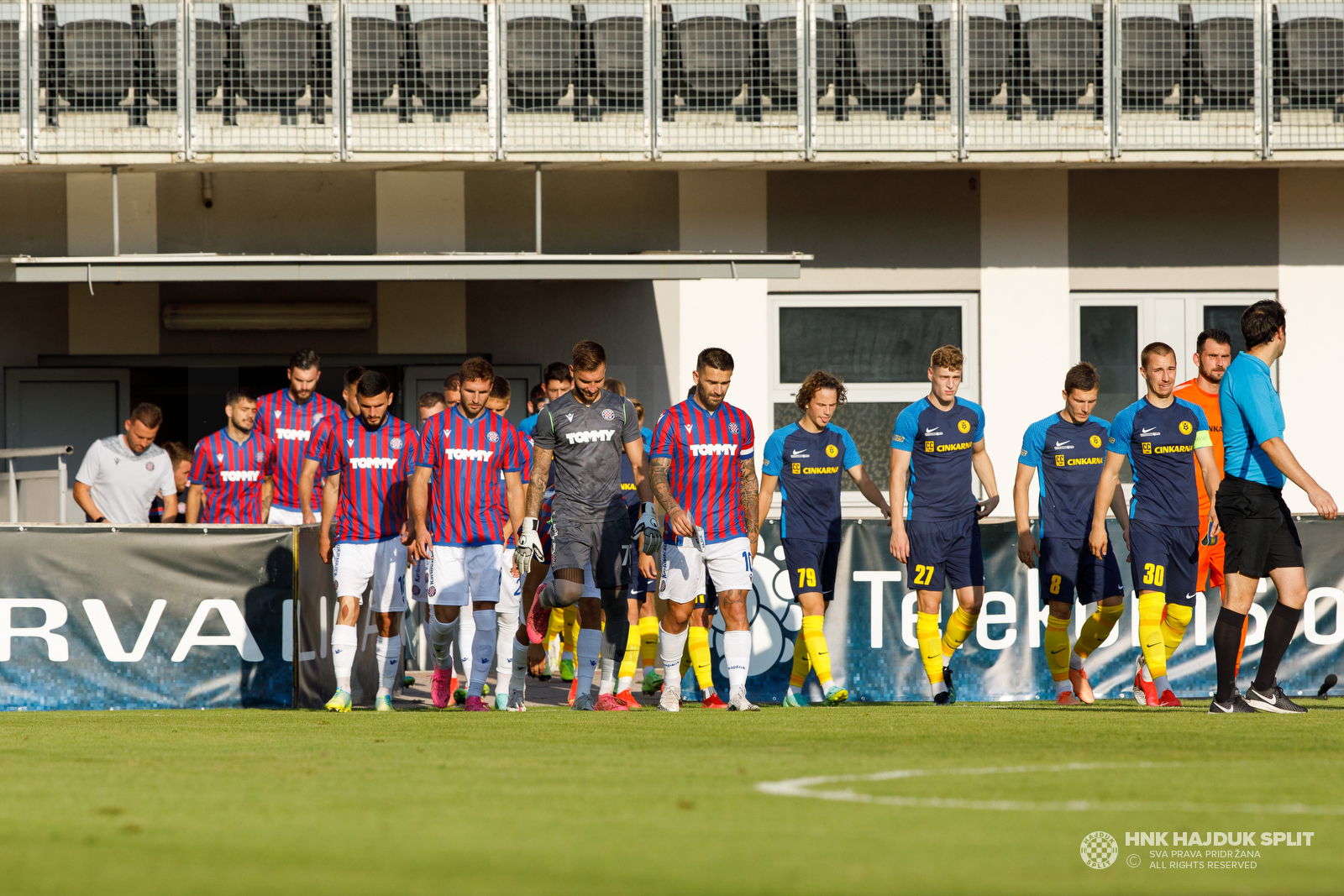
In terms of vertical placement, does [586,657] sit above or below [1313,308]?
below

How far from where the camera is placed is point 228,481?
12375 millimetres

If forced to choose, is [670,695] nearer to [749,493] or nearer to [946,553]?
[749,493]

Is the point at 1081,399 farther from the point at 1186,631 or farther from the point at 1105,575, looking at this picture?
the point at 1186,631

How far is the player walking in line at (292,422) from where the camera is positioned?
11.1m

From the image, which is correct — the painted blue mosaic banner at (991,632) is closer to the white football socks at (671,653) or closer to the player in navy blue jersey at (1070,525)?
the player in navy blue jersey at (1070,525)

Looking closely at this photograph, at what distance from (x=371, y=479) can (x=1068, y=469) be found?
4350 mm

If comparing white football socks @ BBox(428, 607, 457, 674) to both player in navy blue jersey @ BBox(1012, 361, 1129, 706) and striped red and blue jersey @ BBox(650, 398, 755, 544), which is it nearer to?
striped red and blue jersey @ BBox(650, 398, 755, 544)

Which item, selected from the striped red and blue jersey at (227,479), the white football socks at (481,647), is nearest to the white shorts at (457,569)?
the white football socks at (481,647)

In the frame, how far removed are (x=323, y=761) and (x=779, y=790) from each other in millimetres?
2148

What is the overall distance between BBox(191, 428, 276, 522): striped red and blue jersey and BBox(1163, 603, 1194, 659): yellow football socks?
21.3 ft

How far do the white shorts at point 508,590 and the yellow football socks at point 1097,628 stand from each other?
3.52 m

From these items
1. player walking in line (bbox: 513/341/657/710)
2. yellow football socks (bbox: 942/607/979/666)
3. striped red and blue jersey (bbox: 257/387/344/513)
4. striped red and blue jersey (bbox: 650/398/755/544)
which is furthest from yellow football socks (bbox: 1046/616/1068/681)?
striped red and blue jersey (bbox: 257/387/344/513)

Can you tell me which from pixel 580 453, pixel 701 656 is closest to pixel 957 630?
pixel 701 656

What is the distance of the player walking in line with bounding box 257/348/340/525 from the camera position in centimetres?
1114
